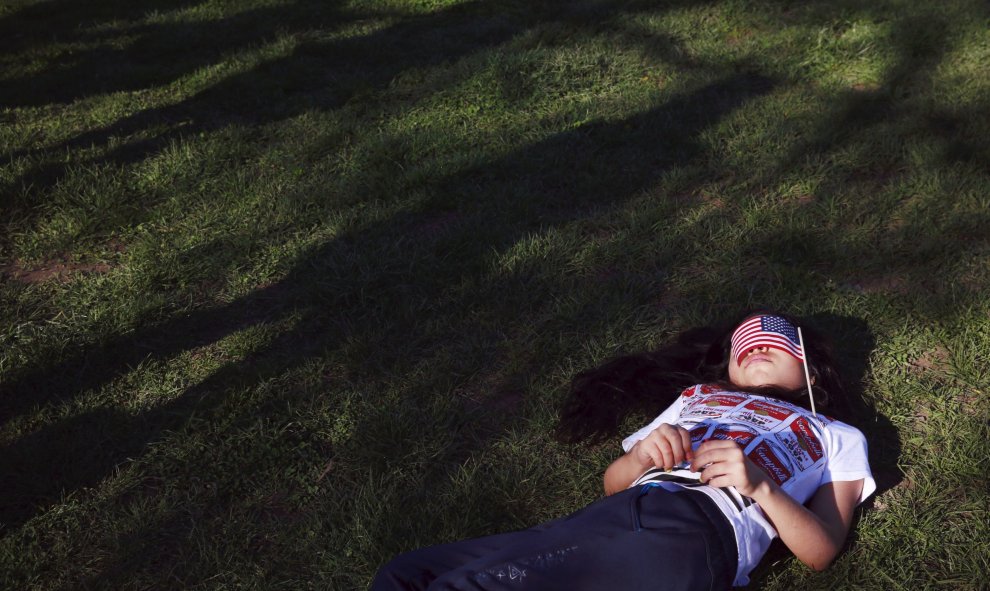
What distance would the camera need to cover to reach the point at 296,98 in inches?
214

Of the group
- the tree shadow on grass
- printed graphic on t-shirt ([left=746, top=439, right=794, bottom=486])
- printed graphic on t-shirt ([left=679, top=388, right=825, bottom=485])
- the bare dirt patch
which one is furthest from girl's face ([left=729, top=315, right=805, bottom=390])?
the bare dirt patch

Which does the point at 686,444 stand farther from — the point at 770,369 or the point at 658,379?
the point at 658,379

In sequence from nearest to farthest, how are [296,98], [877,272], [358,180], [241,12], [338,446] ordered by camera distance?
[338,446]
[877,272]
[358,180]
[296,98]
[241,12]

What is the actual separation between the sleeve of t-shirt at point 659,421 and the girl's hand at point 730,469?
1.48 feet

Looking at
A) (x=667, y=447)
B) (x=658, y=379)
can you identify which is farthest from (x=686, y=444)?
(x=658, y=379)

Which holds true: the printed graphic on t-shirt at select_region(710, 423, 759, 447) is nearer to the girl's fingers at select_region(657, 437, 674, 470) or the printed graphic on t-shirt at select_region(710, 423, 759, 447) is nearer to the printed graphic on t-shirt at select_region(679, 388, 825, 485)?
the printed graphic on t-shirt at select_region(679, 388, 825, 485)

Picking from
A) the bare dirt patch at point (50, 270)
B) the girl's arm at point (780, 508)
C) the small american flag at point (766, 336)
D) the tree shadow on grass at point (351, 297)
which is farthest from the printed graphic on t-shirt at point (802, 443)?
the bare dirt patch at point (50, 270)

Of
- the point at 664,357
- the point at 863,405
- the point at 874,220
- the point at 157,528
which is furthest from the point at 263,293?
the point at 874,220

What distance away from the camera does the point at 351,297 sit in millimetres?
3641

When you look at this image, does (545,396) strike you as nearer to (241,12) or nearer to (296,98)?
(296,98)

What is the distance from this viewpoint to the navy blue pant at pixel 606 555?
2.08m

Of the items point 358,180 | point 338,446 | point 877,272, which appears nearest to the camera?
point 338,446

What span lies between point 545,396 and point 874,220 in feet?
6.21

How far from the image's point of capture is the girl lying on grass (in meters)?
2.10
